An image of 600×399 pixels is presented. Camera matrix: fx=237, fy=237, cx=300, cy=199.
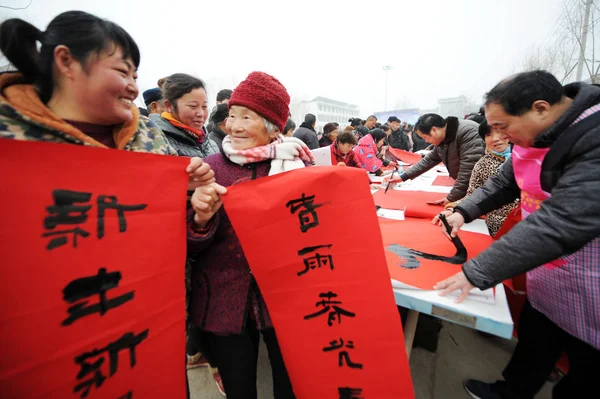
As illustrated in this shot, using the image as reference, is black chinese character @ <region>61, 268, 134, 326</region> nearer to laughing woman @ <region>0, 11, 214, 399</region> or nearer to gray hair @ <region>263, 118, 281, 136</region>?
laughing woman @ <region>0, 11, 214, 399</region>

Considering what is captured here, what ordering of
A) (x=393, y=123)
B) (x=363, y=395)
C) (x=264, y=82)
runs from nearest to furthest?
(x=363, y=395)
(x=264, y=82)
(x=393, y=123)

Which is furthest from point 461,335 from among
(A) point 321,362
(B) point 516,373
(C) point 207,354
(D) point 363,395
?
(C) point 207,354

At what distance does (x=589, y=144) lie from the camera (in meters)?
0.92

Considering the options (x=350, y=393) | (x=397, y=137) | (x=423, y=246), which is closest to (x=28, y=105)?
(x=350, y=393)

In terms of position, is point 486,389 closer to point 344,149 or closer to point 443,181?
point 443,181

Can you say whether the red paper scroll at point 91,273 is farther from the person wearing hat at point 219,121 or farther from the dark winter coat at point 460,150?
the dark winter coat at point 460,150

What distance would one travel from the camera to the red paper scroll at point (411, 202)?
2.23 meters

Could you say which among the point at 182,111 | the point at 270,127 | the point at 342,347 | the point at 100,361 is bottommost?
the point at 342,347

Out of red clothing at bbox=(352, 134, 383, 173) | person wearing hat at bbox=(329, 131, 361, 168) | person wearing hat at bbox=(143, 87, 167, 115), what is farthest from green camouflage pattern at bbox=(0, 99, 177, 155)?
red clothing at bbox=(352, 134, 383, 173)

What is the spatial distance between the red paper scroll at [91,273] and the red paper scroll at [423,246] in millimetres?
1100

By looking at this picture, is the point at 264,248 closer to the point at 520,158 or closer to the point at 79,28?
the point at 79,28

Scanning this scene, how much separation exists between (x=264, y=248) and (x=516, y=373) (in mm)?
1860

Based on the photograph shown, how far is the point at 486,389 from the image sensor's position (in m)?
1.71

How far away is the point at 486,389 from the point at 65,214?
8.63ft
